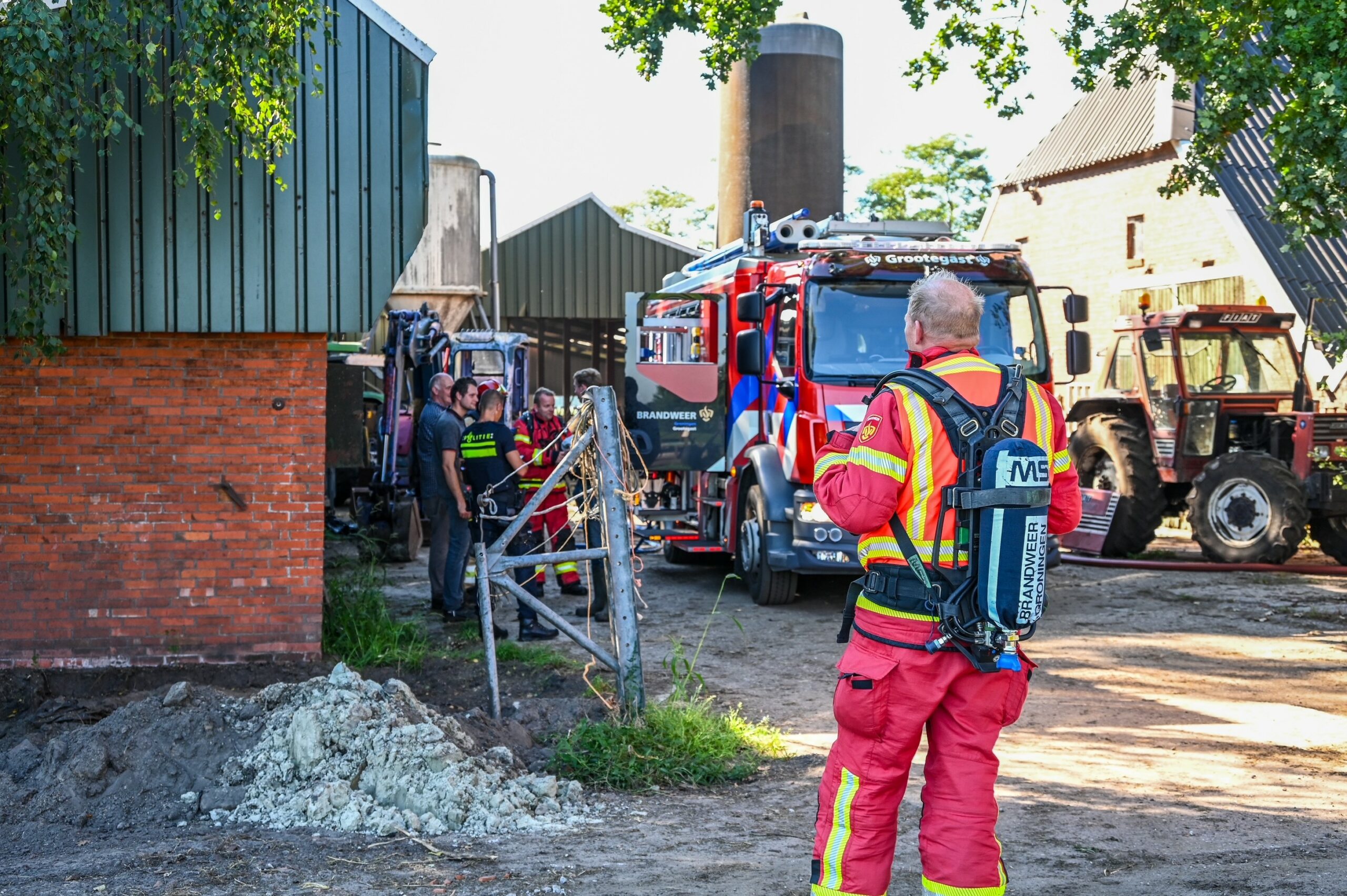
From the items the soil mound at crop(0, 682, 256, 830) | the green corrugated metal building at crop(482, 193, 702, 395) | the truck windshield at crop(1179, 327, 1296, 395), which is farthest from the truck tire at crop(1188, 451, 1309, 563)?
the green corrugated metal building at crop(482, 193, 702, 395)

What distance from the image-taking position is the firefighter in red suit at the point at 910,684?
3.84 metres

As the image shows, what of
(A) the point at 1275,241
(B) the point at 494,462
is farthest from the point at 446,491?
(A) the point at 1275,241

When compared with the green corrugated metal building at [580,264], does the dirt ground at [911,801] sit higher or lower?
lower

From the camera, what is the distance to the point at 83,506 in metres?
8.13

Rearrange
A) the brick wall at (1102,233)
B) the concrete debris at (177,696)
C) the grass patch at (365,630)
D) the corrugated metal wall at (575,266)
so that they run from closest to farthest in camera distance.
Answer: the concrete debris at (177,696)
the grass patch at (365,630)
the brick wall at (1102,233)
the corrugated metal wall at (575,266)

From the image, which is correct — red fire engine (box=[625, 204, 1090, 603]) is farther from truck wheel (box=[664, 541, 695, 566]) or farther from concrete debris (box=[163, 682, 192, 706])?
concrete debris (box=[163, 682, 192, 706])

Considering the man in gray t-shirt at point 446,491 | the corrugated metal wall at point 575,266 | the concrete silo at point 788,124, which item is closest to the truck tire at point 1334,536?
the man in gray t-shirt at point 446,491

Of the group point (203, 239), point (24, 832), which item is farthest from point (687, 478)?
point (24, 832)

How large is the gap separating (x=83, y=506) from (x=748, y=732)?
14.1 feet

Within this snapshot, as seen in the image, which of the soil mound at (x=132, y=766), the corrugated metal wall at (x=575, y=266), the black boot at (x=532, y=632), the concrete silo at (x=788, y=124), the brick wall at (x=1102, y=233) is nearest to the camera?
the soil mound at (x=132, y=766)

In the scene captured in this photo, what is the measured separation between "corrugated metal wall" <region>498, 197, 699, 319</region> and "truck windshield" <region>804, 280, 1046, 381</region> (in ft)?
56.1

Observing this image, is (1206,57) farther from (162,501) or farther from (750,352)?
(162,501)

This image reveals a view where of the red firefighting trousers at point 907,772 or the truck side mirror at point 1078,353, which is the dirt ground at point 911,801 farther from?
the truck side mirror at point 1078,353

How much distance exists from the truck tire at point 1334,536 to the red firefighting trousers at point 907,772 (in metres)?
11.5
